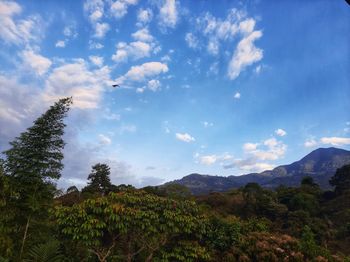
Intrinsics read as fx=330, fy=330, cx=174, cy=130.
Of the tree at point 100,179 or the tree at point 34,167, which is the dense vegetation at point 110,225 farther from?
the tree at point 100,179

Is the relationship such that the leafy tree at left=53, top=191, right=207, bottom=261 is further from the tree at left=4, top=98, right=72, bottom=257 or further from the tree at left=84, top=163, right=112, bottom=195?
the tree at left=84, top=163, right=112, bottom=195

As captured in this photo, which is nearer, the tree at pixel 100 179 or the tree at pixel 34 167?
the tree at pixel 34 167

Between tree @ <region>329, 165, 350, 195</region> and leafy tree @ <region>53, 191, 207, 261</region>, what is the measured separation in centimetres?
4816

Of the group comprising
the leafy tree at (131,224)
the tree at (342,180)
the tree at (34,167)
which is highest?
the tree at (342,180)

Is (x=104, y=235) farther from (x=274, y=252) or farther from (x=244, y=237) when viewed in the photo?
(x=274, y=252)

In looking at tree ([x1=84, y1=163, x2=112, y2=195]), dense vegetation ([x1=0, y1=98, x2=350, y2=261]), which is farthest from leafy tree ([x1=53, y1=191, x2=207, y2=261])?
tree ([x1=84, y1=163, x2=112, y2=195])

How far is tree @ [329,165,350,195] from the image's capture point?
5438 cm

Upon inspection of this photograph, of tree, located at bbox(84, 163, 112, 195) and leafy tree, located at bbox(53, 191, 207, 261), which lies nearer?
leafy tree, located at bbox(53, 191, 207, 261)

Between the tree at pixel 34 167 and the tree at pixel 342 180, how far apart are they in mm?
50498

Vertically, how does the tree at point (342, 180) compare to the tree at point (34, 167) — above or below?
above

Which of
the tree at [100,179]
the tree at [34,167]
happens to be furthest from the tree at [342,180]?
the tree at [34,167]

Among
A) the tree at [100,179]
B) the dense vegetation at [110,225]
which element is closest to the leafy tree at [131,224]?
the dense vegetation at [110,225]

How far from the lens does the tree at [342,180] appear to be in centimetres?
5438

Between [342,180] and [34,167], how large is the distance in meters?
55.0
